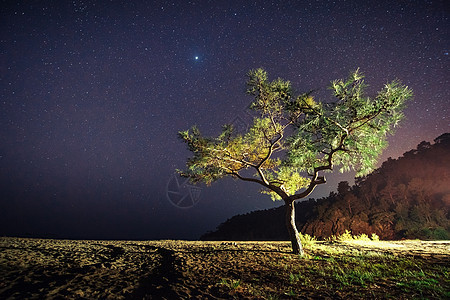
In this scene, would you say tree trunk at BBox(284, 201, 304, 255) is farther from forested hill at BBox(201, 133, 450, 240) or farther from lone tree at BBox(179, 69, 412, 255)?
forested hill at BBox(201, 133, 450, 240)

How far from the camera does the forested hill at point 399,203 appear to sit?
28.4 metres

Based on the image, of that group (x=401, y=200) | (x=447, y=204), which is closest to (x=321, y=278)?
(x=401, y=200)

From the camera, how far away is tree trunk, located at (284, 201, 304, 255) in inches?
390

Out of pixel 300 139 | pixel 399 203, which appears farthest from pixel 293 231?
pixel 399 203

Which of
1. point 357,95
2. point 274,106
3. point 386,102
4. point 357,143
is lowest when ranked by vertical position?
point 357,143

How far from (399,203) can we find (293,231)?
35.5 m

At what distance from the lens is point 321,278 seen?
240 inches

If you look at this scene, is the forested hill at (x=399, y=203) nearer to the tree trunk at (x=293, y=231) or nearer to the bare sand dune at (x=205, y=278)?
the tree trunk at (x=293, y=231)

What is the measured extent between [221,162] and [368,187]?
141 ft

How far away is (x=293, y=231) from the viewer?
1034cm

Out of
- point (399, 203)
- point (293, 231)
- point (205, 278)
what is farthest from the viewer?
point (399, 203)

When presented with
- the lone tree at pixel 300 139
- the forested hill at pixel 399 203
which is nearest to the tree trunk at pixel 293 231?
the lone tree at pixel 300 139

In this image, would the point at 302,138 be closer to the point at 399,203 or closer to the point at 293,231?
the point at 293,231

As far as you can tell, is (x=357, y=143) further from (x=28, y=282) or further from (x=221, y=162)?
(x=28, y=282)
